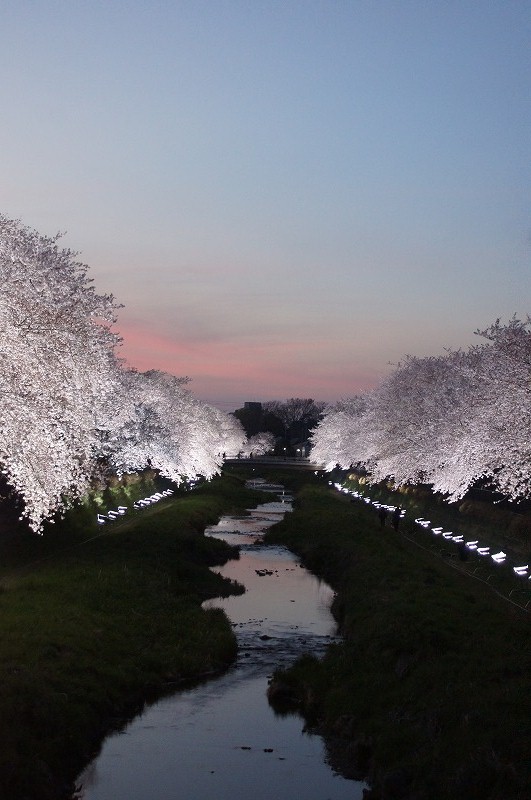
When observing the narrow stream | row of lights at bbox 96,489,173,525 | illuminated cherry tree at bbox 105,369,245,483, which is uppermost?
illuminated cherry tree at bbox 105,369,245,483

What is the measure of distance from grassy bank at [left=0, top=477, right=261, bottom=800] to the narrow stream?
824 millimetres

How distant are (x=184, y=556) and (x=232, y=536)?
19.5m

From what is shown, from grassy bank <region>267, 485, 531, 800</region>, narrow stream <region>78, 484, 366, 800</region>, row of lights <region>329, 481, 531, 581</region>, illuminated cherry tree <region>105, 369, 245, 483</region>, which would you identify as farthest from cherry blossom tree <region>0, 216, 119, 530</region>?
illuminated cherry tree <region>105, 369, 245, 483</region>

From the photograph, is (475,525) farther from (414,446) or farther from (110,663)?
(110,663)

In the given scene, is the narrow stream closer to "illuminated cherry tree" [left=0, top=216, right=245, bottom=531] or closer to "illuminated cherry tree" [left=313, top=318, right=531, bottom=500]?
"illuminated cherry tree" [left=0, top=216, right=245, bottom=531]

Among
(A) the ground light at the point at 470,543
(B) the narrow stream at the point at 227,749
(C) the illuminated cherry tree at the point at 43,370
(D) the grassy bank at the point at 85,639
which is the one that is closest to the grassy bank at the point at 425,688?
(B) the narrow stream at the point at 227,749

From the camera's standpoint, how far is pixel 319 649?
32125mm

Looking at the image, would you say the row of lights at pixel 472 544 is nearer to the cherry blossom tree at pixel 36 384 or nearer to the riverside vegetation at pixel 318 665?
the riverside vegetation at pixel 318 665

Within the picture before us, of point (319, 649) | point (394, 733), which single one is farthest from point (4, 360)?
point (319, 649)

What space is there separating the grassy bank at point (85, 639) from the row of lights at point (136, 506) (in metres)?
7.96

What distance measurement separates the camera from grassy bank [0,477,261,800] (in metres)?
20.0

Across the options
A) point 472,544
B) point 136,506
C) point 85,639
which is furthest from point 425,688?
point 136,506

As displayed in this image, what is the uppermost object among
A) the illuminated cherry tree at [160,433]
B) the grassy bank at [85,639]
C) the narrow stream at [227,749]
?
the illuminated cherry tree at [160,433]

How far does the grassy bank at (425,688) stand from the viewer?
17750 millimetres
